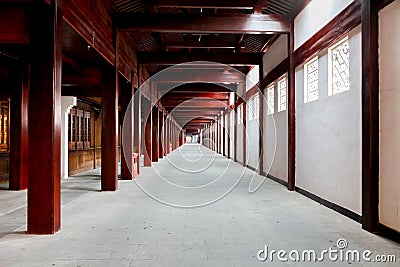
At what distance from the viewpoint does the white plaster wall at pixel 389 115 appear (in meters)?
3.47

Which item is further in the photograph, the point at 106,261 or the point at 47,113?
the point at 47,113

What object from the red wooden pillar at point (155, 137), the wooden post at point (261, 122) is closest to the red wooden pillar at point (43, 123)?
the wooden post at point (261, 122)

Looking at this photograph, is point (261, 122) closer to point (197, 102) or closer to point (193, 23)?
point (193, 23)

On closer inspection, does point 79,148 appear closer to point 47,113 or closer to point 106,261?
point 47,113

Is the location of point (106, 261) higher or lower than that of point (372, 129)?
lower

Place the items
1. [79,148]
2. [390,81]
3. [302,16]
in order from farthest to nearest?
[79,148] < [302,16] < [390,81]

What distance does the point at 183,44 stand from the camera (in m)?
9.02

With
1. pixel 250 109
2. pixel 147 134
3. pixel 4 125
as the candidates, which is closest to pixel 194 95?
pixel 147 134

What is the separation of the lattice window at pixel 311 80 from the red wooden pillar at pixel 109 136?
3.70 metres

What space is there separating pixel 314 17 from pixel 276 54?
2.48 metres

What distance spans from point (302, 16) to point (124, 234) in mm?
5069

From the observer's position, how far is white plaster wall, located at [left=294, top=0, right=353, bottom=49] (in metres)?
4.96

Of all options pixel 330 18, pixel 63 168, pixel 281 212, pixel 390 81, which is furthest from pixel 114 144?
pixel 390 81

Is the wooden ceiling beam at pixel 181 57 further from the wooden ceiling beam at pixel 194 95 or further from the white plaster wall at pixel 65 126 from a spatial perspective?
the wooden ceiling beam at pixel 194 95
